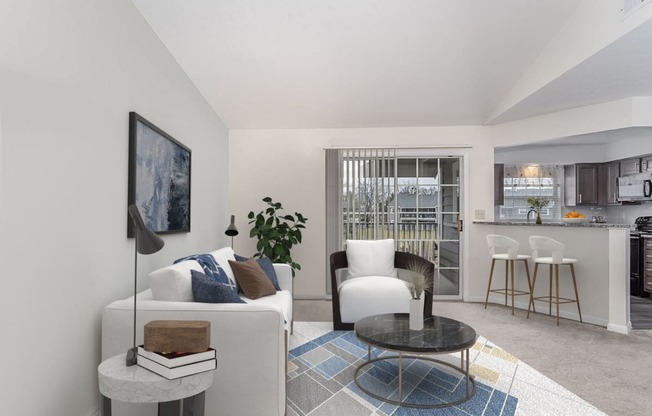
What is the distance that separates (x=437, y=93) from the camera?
468cm

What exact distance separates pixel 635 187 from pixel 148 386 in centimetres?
692

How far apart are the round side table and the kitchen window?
22.3ft

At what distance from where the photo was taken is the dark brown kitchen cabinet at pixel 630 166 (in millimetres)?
6039

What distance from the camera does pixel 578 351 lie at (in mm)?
3443

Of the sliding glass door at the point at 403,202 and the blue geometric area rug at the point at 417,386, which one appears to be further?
the sliding glass door at the point at 403,202

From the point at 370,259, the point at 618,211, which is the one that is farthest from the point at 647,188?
the point at 370,259

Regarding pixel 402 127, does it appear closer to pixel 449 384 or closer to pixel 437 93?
pixel 437 93

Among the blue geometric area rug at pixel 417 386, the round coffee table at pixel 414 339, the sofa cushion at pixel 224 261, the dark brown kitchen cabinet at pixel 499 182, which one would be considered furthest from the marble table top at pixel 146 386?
the dark brown kitchen cabinet at pixel 499 182

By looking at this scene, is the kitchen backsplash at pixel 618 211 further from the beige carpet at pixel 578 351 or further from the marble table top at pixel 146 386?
the marble table top at pixel 146 386

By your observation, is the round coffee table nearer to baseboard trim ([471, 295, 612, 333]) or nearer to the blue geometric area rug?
the blue geometric area rug

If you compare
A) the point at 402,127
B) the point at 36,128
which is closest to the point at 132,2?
the point at 36,128

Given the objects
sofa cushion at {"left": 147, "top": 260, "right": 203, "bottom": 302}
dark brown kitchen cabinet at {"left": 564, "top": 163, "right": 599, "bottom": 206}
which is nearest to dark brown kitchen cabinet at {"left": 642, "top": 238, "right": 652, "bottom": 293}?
dark brown kitchen cabinet at {"left": 564, "top": 163, "right": 599, "bottom": 206}

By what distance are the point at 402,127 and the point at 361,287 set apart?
8.56 ft

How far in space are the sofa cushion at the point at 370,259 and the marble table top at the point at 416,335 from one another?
1.20 meters
